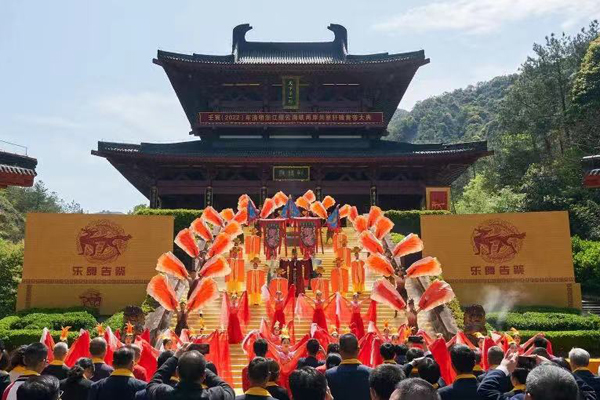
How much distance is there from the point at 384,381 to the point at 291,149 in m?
19.8

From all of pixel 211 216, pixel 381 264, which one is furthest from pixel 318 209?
pixel 381 264

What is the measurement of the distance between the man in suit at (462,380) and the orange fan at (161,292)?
6.15 meters

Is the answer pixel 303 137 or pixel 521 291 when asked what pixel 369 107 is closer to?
pixel 303 137

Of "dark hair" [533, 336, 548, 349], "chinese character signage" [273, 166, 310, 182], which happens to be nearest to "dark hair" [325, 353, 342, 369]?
"dark hair" [533, 336, 548, 349]

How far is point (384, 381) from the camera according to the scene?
111 inches

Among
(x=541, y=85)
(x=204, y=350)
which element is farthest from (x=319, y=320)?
(x=541, y=85)

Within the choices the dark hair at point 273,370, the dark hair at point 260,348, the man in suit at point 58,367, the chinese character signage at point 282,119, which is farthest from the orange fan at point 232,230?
the chinese character signage at point 282,119

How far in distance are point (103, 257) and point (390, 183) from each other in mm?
13071

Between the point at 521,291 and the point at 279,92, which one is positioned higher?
the point at 279,92

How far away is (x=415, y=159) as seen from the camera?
67.6ft

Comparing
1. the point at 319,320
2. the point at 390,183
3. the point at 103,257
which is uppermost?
the point at 390,183

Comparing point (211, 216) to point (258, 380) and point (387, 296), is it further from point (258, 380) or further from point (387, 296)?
point (258, 380)

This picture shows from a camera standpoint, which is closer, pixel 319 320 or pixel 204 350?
pixel 204 350

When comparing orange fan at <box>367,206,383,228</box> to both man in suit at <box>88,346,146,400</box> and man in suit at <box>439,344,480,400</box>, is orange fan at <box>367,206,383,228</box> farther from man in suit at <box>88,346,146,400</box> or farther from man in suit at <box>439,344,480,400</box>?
man in suit at <box>88,346,146,400</box>
